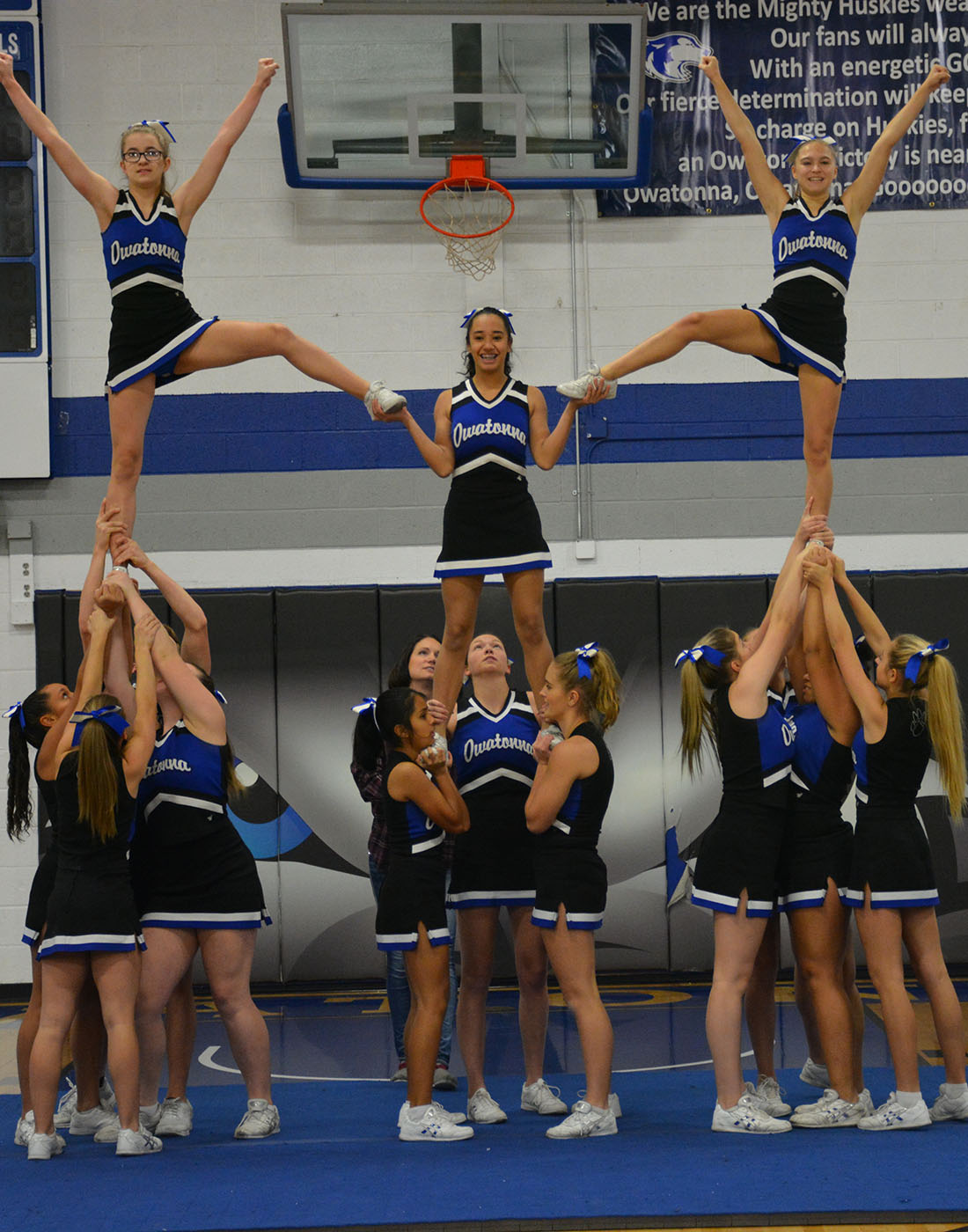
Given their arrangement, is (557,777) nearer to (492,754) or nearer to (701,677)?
(492,754)

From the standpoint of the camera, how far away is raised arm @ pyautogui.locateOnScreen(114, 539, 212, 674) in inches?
185

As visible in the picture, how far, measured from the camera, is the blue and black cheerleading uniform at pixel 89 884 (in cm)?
428

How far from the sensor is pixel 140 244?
4.51 meters

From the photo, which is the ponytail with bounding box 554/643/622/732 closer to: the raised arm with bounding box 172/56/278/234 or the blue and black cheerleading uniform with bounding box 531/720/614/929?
the blue and black cheerleading uniform with bounding box 531/720/614/929

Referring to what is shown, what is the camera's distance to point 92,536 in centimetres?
Result: 791

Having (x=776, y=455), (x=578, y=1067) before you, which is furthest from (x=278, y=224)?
(x=578, y=1067)

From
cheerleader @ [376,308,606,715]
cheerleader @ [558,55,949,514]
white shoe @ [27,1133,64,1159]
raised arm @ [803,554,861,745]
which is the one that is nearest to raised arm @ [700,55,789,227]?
cheerleader @ [558,55,949,514]

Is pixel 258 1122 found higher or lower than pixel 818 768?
lower

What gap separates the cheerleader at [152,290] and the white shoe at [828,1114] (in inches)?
108

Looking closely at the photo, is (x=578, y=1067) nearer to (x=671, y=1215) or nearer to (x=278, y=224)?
(x=671, y=1215)

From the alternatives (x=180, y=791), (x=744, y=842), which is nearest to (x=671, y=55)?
(x=744, y=842)

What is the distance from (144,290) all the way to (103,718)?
4.71ft

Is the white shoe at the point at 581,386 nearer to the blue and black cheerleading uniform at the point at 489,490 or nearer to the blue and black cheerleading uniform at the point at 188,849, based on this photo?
the blue and black cheerleading uniform at the point at 489,490

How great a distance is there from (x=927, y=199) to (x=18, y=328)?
5.44 m
